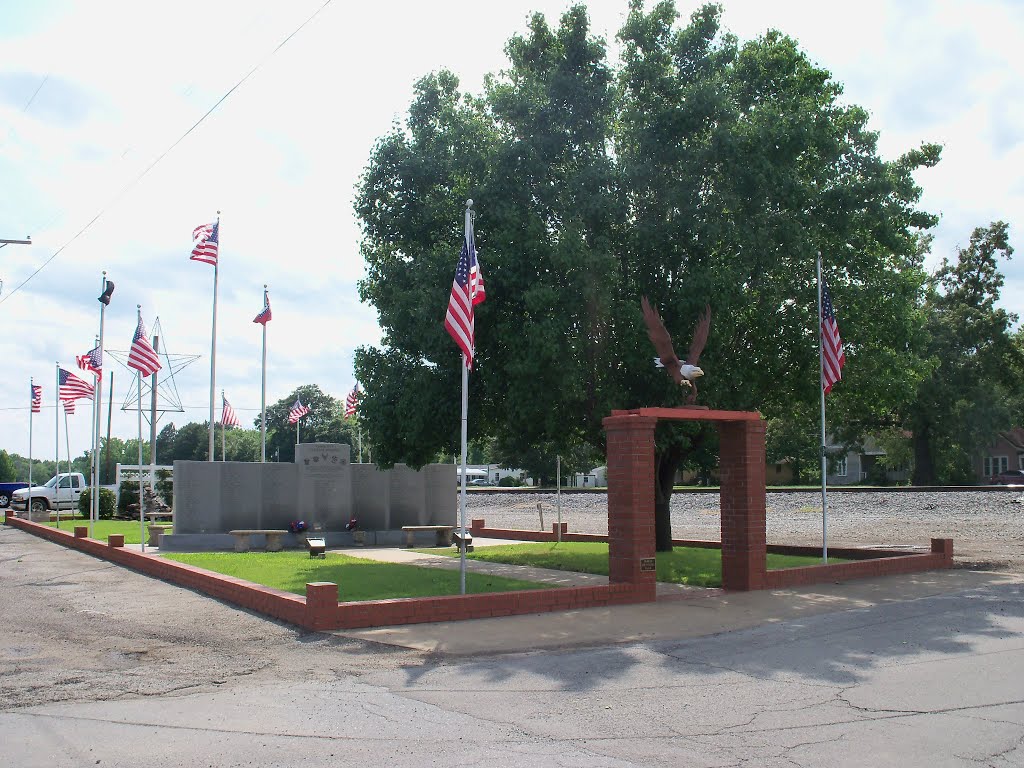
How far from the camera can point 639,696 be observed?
7.85 m

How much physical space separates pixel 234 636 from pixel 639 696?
17.1 ft

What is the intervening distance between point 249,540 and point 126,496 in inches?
631

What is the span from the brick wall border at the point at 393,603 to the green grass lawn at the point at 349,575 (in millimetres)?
812

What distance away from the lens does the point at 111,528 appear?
29.9 meters

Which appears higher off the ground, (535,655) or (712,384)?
(712,384)

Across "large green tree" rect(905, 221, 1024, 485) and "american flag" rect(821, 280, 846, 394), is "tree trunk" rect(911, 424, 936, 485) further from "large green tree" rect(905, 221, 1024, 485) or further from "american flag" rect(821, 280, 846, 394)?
"american flag" rect(821, 280, 846, 394)

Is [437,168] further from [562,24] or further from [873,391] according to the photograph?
[873,391]

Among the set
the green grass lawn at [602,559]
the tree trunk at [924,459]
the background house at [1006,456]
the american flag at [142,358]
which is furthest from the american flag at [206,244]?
the background house at [1006,456]

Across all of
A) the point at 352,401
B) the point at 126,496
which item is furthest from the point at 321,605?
the point at 126,496

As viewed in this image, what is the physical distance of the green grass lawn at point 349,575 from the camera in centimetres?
1402

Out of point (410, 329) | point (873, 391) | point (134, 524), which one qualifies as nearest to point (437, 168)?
point (410, 329)

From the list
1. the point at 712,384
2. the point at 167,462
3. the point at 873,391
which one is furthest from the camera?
the point at 167,462

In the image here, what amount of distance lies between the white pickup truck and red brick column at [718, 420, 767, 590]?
35.5 meters

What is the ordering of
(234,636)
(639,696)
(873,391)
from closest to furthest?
(639,696) < (234,636) < (873,391)
